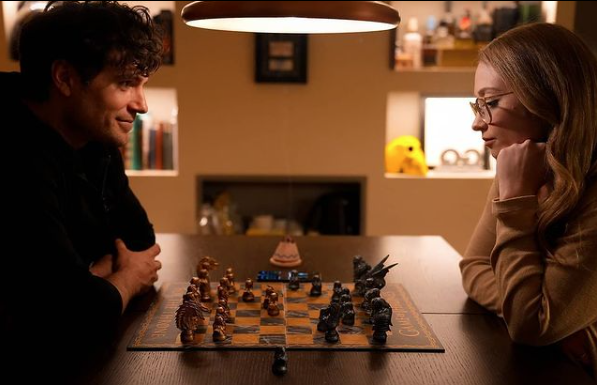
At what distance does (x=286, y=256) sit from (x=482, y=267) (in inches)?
21.2

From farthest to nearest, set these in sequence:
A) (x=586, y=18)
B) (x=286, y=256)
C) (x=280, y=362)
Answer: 1. (x=586, y=18)
2. (x=286, y=256)
3. (x=280, y=362)

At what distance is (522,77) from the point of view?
1.42 meters

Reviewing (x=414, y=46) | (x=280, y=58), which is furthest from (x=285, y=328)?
(x=414, y=46)

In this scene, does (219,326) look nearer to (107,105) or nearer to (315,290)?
(315,290)

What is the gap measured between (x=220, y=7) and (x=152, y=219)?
2.47 metres

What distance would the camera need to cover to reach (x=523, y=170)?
1410 mm

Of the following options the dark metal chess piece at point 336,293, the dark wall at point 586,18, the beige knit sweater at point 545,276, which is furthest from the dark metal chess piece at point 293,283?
the dark wall at point 586,18

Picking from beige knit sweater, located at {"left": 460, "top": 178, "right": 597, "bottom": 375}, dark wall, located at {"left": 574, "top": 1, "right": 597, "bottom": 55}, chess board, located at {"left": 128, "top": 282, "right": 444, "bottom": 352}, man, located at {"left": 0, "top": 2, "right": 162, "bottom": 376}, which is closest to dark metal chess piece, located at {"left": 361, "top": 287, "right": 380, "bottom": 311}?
chess board, located at {"left": 128, "top": 282, "right": 444, "bottom": 352}

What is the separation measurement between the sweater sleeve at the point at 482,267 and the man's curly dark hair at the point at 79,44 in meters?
0.94

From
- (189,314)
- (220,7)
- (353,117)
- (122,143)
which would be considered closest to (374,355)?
(189,314)

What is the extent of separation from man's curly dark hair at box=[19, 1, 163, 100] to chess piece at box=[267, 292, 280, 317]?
649mm

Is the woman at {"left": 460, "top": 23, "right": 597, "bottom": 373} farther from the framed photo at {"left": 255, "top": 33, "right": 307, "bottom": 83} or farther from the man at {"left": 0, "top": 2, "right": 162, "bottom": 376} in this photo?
the framed photo at {"left": 255, "top": 33, "right": 307, "bottom": 83}

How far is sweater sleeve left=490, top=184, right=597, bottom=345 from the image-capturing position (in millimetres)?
1318

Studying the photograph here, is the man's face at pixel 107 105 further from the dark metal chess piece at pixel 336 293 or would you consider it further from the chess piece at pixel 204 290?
Answer: the dark metal chess piece at pixel 336 293
